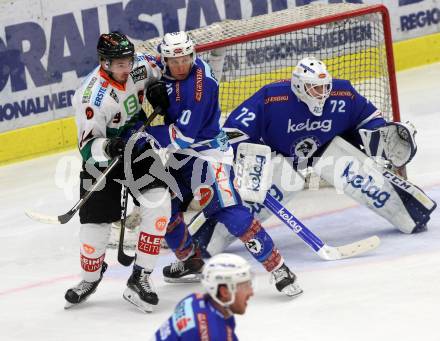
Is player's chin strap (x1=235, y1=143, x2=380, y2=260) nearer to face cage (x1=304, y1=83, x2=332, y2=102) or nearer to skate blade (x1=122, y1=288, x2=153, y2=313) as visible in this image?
face cage (x1=304, y1=83, x2=332, y2=102)

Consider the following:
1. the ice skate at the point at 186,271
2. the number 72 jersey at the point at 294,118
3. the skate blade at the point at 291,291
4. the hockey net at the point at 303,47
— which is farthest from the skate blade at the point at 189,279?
the hockey net at the point at 303,47

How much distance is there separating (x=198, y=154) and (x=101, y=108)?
1.83 feet

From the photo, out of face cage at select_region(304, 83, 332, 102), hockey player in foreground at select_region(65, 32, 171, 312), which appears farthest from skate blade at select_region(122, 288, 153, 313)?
face cage at select_region(304, 83, 332, 102)

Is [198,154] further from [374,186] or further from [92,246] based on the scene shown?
[374,186]

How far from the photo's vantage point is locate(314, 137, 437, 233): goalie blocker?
18.7ft

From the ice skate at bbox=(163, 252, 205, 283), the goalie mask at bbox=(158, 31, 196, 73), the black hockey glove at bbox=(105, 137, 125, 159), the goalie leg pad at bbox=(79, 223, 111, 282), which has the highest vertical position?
the goalie mask at bbox=(158, 31, 196, 73)

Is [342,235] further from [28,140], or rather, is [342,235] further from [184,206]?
[28,140]

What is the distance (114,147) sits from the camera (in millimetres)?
4852

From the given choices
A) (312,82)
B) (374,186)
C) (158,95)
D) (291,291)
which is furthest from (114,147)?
(374,186)

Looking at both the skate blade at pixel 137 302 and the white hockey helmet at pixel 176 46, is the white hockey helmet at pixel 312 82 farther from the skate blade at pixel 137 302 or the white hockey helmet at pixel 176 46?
the skate blade at pixel 137 302

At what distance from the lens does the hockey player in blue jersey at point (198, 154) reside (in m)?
5.02

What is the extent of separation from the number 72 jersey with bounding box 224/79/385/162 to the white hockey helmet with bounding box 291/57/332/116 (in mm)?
66

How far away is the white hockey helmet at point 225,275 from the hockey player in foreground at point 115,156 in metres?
1.53

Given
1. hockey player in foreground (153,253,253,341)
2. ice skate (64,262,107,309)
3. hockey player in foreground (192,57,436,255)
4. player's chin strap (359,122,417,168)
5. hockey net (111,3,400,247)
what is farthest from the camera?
hockey net (111,3,400,247)
